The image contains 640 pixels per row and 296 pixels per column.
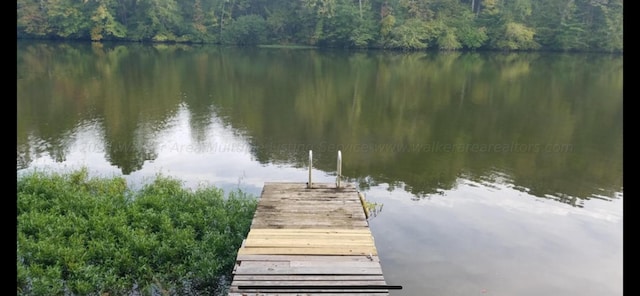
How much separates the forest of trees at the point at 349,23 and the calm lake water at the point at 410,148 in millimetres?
26212

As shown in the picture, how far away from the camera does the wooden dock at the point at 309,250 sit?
670 cm

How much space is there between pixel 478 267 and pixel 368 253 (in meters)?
3.44

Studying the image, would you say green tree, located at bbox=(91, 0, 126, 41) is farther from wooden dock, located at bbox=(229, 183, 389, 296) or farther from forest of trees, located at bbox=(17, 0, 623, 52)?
wooden dock, located at bbox=(229, 183, 389, 296)

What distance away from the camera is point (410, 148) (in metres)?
19.5

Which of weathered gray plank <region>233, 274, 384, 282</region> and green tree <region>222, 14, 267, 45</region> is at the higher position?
green tree <region>222, 14, 267, 45</region>

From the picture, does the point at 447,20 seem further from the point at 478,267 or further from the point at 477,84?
the point at 478,267

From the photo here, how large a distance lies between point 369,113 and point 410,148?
7.59 meters

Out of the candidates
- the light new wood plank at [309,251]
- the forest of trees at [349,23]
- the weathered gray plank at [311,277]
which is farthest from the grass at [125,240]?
the forest of trees at [349,23]

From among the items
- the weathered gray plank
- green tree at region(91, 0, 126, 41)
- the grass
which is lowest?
the grass

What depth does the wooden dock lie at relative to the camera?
670cm

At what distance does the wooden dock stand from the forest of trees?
59.9m

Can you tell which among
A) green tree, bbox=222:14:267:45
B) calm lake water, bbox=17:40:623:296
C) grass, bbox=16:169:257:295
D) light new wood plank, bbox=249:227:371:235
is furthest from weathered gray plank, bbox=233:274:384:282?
green tree, bbox=222:14:267:45

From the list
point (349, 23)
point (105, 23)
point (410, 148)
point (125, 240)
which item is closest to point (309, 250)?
point (125, 240)
